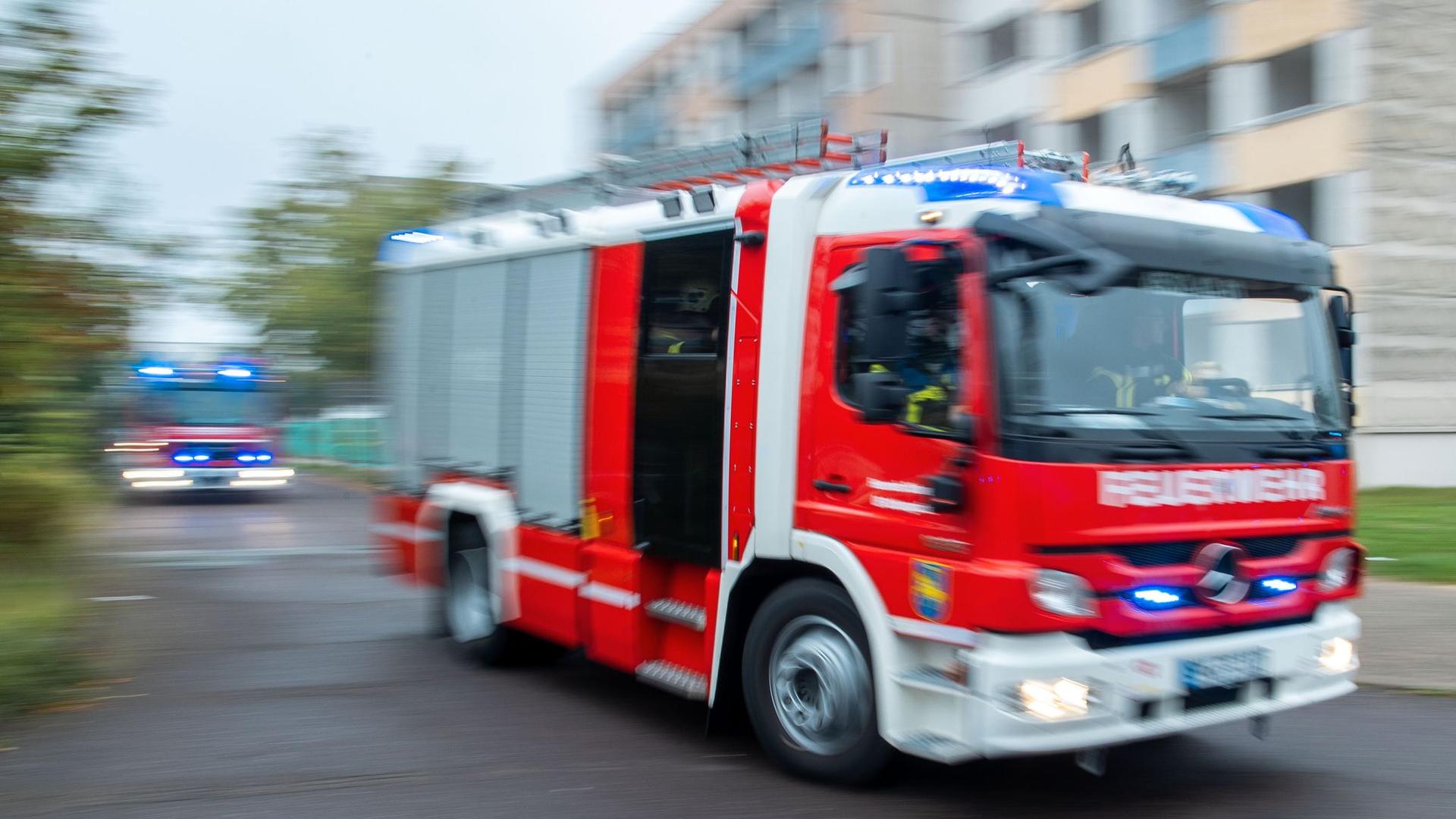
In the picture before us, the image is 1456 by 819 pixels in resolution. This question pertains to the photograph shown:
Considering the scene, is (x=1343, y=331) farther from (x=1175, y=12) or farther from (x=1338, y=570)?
(x=1175, y=12)

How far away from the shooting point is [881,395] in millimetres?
5086

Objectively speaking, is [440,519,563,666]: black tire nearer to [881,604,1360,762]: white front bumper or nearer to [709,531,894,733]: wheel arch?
[709,531,894,733]: wheel arch

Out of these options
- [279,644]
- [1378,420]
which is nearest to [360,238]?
[1378,420]

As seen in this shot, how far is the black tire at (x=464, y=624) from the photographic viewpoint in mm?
8367

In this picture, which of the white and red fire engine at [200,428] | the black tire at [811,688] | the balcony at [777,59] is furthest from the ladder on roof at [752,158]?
the balcony at [777,59]

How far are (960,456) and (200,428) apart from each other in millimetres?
23758

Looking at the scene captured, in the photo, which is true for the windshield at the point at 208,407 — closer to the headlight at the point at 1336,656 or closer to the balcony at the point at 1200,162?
the balcony at the point at 1200,162

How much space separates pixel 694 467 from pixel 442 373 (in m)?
3.15

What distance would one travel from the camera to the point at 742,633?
6.13 m

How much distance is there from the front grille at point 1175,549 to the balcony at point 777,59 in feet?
114

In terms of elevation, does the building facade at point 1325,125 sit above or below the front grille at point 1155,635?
above

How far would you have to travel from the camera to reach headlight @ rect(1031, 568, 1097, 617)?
4.69 meters

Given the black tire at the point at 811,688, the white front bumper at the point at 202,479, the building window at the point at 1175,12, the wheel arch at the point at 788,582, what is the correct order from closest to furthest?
1. the wheel arch at the point at 788,582
2. the black tire at the point at 811,688
3. the building window at the point at 1175,12
4. the white front bumper at the point at 202,479

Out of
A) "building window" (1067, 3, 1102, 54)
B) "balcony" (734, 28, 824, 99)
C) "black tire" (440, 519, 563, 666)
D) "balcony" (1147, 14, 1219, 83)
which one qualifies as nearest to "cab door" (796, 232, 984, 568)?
"black tire" (440, 519, 563, 666)
